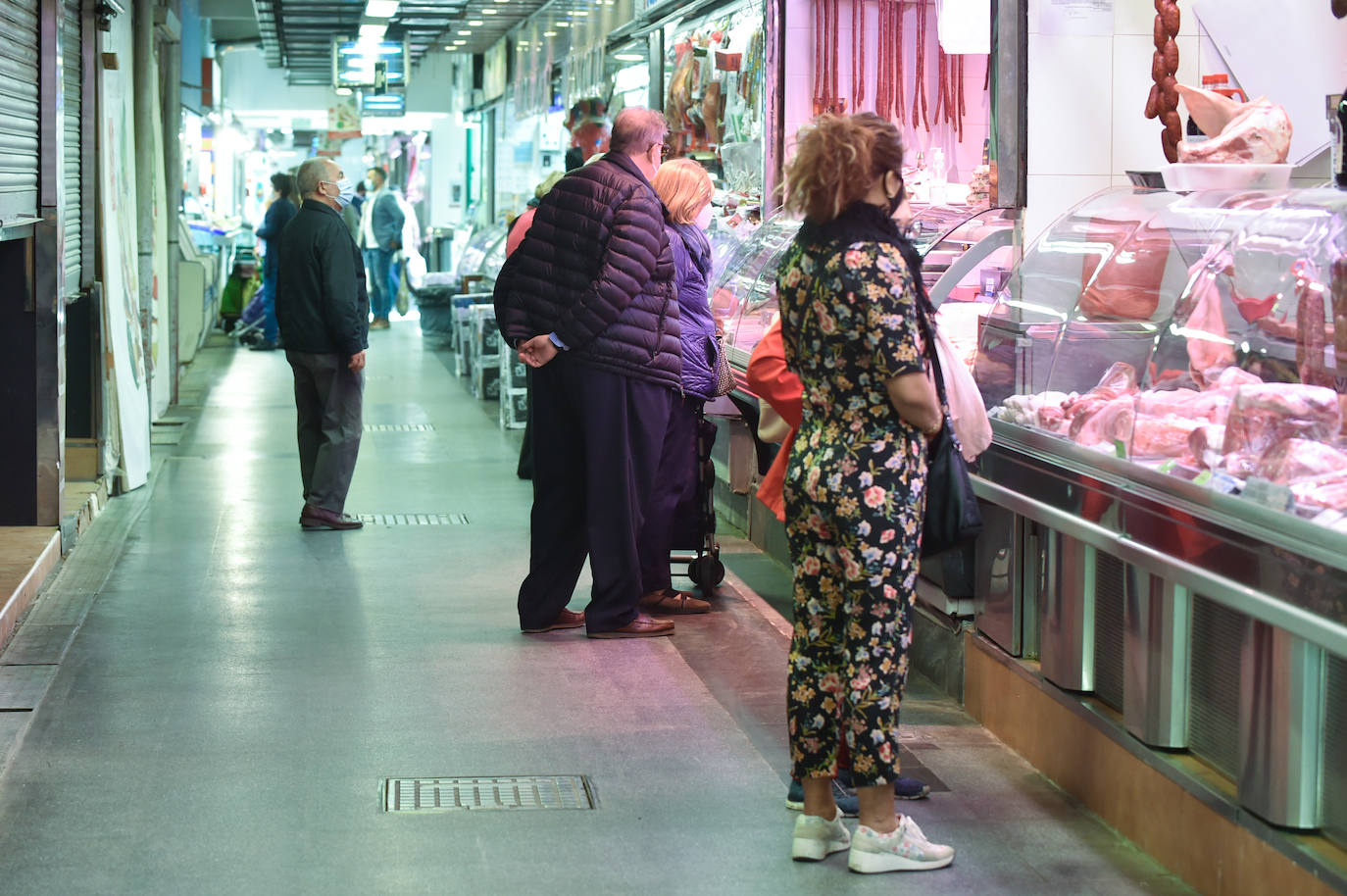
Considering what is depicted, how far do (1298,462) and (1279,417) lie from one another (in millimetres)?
226

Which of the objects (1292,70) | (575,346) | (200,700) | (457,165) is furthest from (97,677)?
(457,165)

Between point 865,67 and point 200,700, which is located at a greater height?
point 865,67

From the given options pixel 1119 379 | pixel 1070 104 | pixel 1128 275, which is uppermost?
pixel 1070 104

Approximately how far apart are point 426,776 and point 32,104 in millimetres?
4000

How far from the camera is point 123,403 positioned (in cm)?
827

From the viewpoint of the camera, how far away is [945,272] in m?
5.47

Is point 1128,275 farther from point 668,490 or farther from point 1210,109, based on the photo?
point 668,490

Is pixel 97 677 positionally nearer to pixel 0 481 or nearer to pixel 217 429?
pixel 0 481

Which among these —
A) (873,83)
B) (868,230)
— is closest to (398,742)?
(868,230)

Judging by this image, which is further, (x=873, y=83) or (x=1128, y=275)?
(x=873, y=83)

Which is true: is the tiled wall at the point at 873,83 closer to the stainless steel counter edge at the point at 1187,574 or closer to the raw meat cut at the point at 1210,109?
the raw meat cut at the point at 1210,109

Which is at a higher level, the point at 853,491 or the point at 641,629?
the point at 853,491

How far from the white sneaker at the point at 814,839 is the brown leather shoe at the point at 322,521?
174 inches

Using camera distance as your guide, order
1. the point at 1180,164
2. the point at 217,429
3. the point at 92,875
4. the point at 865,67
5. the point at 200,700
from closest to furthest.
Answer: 1. the point at 92,875
2. the point at 1180,164
3. the point at 200,700
4. the point at 865,67
5. the point at 217,429
